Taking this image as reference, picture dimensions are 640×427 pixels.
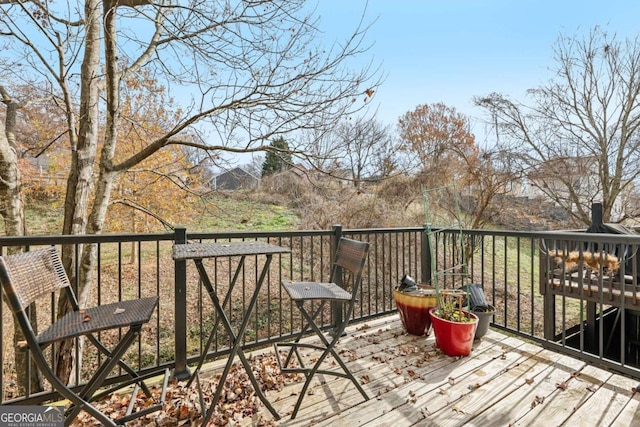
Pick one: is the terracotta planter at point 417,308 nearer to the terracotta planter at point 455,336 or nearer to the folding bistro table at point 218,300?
the terracotta planter at point 455,336

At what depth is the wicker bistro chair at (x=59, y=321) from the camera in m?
1.23

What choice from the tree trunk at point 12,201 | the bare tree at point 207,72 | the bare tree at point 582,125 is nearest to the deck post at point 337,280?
the bare tree at point 207,72

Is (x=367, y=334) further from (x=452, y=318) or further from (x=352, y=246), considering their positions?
(x=352, y=246)

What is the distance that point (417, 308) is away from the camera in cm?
298

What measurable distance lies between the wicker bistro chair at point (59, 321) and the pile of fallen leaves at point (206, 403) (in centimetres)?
24

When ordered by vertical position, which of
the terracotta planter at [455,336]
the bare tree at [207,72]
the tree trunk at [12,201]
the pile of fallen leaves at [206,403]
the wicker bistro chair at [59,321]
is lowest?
the pile of fallen leaves at [206,403]

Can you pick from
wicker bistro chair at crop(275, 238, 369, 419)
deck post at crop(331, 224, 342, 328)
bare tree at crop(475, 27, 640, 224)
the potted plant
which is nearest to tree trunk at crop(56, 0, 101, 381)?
deck post at crop(331, 224, 342, 328)

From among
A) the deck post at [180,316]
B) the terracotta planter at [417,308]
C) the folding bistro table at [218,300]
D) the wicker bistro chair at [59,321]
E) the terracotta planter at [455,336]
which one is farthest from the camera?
the terracotta planter at [417,308]

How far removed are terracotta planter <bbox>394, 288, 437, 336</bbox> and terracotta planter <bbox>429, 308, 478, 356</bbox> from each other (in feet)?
1.00

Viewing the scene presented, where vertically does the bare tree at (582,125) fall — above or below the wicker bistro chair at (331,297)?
above

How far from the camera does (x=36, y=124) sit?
16.7 ft

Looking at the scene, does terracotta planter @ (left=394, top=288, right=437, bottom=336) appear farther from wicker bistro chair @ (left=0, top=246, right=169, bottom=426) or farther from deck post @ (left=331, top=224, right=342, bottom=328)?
wicker bistro chair @ (left=0, top=246, right=169, bottom=426)

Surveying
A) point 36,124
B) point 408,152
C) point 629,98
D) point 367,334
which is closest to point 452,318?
point 367,334

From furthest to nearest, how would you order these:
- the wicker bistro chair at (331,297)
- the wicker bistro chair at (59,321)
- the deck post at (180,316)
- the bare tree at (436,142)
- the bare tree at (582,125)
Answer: the bare tree at (436,142)
the bare tree at (582,125)
the deck post at (180,316)
the wicker bistro chair at (331,297)
the wicker bistro chair at (59,321)
